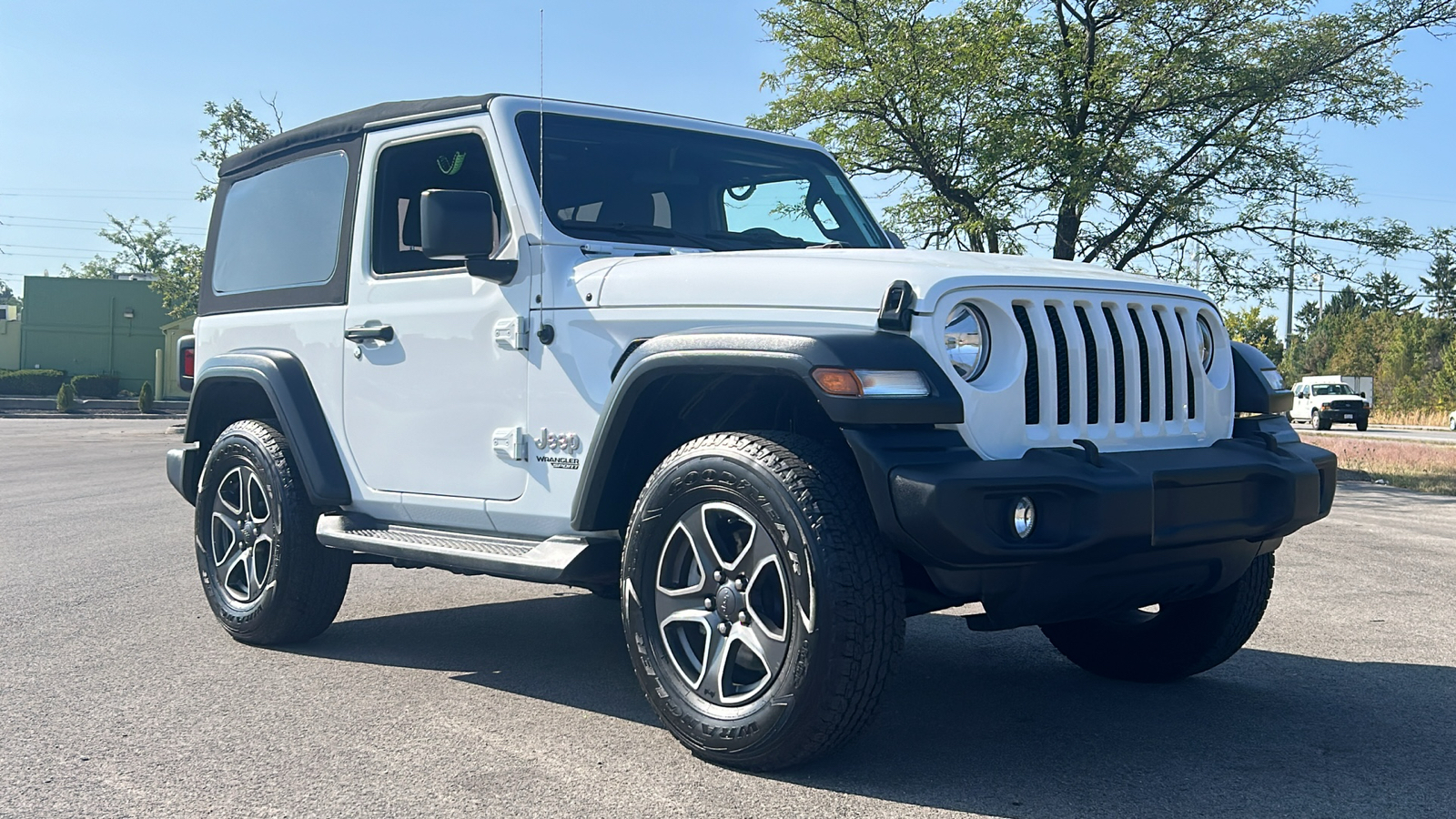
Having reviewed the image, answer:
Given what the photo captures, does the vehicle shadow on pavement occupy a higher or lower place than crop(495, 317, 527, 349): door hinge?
lower

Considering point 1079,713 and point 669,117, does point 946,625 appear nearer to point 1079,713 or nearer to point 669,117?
point 1079,713

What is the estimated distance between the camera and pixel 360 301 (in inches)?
209

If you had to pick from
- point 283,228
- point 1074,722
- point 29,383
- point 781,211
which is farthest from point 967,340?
point 29,383

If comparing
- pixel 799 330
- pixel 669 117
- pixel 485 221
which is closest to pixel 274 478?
pixel 485 221

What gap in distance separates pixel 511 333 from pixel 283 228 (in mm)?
1883

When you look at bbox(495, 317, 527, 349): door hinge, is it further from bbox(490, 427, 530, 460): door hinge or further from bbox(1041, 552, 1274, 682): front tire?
bbox(1041, 552, 1274, 682): front tire

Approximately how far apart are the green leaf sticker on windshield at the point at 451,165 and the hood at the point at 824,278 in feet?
3.29

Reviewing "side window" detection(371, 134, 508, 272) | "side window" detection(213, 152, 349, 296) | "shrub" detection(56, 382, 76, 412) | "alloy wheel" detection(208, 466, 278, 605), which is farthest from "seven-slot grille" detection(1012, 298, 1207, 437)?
"shrub" detection(56, 382, 76, 412)

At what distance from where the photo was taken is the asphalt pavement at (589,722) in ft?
11.5

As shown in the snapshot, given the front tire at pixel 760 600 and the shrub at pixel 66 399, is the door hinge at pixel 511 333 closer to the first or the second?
the front tire at pixel 760 600

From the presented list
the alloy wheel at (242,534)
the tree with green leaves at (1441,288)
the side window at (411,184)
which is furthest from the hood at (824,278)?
the tree with green leaves at (1441,288)

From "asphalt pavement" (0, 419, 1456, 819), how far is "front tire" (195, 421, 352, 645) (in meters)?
0.16

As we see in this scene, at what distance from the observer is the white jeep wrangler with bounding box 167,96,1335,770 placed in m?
3.50

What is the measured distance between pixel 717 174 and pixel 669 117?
0.31 meters
